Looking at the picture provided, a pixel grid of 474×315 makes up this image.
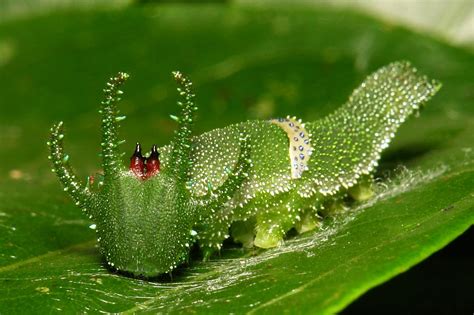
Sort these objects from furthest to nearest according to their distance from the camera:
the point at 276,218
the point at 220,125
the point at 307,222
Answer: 1. the point at 220,125
2. the point at 307,222
3. the point at 276,218

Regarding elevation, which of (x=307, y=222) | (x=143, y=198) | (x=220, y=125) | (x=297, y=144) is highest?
(x=220, y=125)

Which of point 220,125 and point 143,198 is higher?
point 220,125

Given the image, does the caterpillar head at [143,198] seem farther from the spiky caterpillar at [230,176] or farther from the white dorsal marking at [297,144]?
the white dorsal marking at [297,144]

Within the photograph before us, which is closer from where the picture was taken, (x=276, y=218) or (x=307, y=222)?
(x=276, y=218)

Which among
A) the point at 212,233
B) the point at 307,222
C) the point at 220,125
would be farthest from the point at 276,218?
the point at 220,125

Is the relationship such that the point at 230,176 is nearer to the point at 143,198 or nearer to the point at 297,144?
the point at 143,198

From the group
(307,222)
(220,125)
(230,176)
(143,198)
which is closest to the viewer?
(143,198)

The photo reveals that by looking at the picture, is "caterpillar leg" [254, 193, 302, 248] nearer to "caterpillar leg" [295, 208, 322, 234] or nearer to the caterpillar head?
"caterpillar leg" [295, 208, 322, 234]
